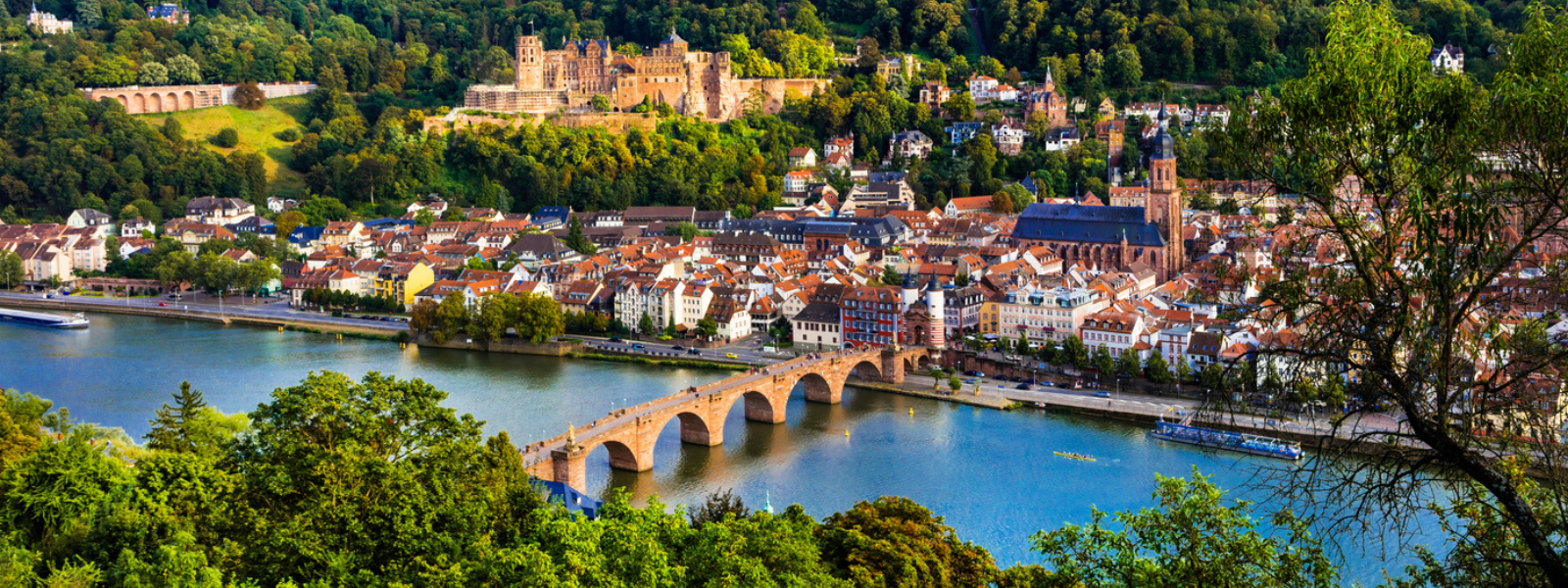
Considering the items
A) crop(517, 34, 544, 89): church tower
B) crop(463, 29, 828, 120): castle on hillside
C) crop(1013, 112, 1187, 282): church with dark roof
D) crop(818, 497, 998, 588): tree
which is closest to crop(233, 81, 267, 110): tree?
crop(463, 29, 828, 120): castle on hillside

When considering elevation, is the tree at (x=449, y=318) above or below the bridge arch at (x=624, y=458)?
above

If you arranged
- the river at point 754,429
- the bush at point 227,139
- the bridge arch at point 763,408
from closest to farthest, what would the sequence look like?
the river at point 754,429 → the bridge arch at point 763,408 → the bush at point 227,139

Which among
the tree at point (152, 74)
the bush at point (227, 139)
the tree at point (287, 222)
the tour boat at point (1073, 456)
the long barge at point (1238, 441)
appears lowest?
the tour boat at point (1073, 456)

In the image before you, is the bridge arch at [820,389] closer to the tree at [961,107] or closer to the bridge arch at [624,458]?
the bridge arch at [624,458]

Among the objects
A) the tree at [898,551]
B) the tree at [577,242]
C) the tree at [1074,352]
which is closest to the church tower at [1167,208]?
the tree at [1074,352]

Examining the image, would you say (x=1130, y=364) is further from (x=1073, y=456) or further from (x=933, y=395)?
(x=1073, y=456)

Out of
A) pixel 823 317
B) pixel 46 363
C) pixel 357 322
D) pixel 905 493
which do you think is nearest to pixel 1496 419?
pixel 905 493

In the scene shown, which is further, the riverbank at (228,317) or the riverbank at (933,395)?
the riverbank at (228,317)

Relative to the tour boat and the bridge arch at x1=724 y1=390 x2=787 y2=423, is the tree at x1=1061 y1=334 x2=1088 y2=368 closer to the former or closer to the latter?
the tour boat
